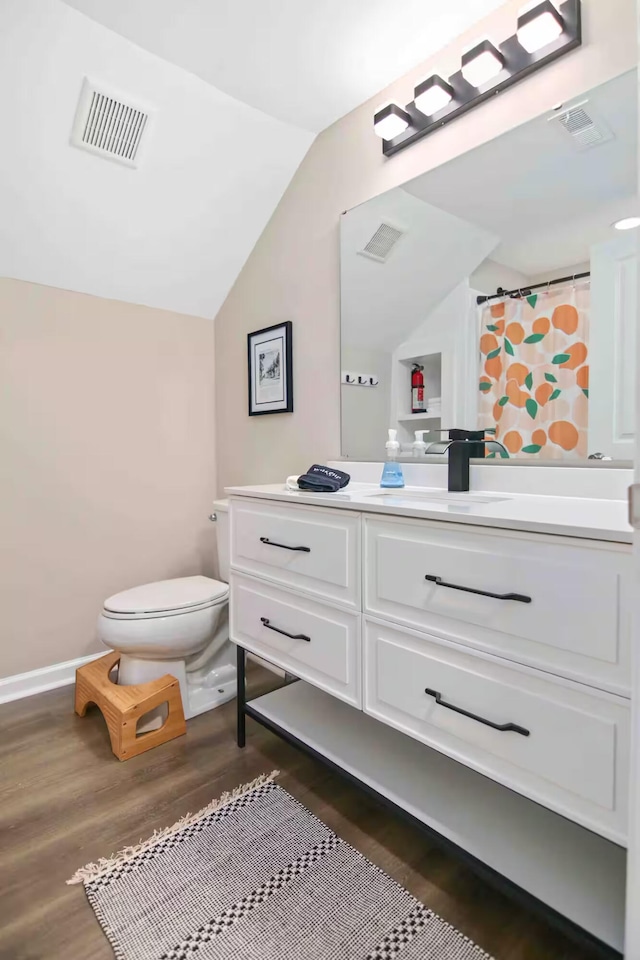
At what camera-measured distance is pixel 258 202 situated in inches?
88.0

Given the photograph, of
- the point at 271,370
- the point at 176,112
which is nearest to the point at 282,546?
the point at 271,370

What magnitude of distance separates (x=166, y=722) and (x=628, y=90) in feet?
7.50

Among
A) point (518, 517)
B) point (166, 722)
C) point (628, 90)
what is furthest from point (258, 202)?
point (166, 722)

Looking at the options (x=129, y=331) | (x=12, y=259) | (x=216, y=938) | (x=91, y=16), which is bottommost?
(x=216, y=938)

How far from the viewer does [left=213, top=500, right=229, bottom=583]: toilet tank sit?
2.19 meters

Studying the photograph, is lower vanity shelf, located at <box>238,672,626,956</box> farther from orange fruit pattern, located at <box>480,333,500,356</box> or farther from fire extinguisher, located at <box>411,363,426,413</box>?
orange fruit pattern, located at <box>480,333,500,356</box>

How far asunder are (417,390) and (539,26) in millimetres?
979

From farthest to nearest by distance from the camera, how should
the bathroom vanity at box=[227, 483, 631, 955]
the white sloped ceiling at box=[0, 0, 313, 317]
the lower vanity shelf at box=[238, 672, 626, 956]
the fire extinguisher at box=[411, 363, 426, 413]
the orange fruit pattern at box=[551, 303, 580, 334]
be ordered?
the fire extinguisher at box=[411, 363, 426, 413]
the white sloped ceiling at box=[0, 0, 313, 317]
the orange fruit pattern at box=[551, 303, 580, 334]
the lower vanity shelf at box=[238, 672, 626, 956]
the bathroom vanity at box=[227, 483, 631, 955]

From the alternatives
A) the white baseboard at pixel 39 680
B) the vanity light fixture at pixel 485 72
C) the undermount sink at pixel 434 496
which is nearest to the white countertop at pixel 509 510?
the undermount sink at pixel 434 496

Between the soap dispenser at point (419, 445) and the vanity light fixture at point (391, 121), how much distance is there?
988 millimetres

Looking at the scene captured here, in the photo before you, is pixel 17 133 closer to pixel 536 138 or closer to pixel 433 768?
pixel 536 138

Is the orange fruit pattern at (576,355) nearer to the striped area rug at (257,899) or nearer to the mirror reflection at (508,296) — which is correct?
the mirror reflection at (508,296)

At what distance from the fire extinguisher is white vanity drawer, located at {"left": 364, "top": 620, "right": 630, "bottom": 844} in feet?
2.60

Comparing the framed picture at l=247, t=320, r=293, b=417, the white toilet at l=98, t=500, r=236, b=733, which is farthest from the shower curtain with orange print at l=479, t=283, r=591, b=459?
the white toilet at l=98, t=500, r=236, b=733
